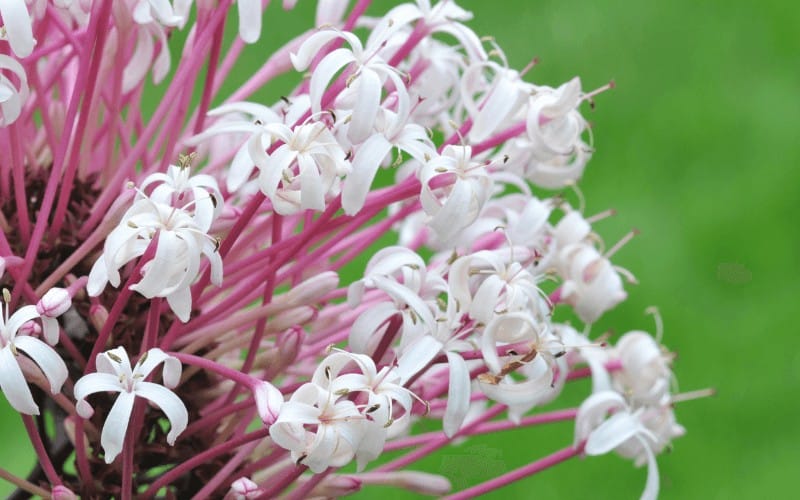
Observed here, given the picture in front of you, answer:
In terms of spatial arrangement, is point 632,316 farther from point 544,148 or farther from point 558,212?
point 544,148

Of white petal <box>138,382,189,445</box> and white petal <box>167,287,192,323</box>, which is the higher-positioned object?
white petal <box>167,287,192,323</box>

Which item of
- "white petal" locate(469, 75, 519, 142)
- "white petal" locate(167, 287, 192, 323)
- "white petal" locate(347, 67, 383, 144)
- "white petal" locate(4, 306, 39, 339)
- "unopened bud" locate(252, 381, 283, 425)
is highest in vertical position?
"white petal" locate(347, 67, 383, 144)

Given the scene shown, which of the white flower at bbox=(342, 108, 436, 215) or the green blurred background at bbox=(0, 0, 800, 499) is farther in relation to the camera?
the green blurred background at bbox=(0, 0, 800, 499)

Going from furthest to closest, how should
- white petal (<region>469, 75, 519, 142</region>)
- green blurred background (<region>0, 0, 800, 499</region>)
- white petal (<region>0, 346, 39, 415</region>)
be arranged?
1. green blurred background (<region>0, 0, 800, 499</region>)
2. white petal (<region>469, 75, 519, 142</region>)
3. white petal (<region>0, 346, 39, 415</region>)

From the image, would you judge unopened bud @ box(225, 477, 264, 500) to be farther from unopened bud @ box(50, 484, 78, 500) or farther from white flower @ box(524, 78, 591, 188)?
white flower @ box(524, 78, 591, 188)

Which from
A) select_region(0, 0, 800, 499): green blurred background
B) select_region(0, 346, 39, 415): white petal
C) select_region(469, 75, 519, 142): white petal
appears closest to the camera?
select_region(0, 346, 39, 415): white petal

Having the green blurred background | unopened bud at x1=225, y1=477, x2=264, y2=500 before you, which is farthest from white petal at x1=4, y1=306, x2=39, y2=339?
the green blurred background

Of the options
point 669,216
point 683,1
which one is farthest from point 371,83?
point 683,1

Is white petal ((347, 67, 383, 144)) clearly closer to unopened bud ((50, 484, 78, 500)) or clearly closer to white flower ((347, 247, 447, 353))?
white flower ((347, 247, 447, 353))
